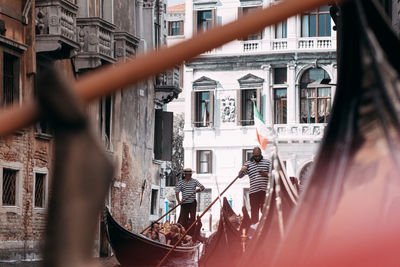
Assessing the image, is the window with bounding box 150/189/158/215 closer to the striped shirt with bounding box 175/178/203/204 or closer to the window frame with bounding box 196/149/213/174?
the window frame with bounding box 196/149/213/174

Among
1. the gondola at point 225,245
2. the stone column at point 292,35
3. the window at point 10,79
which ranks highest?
the stone column at point 292,35

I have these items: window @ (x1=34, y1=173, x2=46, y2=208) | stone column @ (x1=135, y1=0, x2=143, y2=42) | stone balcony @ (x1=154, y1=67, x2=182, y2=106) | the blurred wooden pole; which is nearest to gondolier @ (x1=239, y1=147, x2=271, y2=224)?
window @ (x1=34, y1=173, x2=46, y2=208)

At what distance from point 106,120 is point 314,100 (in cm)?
992

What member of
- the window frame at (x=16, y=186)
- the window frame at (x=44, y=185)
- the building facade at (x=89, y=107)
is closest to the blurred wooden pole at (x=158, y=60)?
the building facade at (x=89, y=107)

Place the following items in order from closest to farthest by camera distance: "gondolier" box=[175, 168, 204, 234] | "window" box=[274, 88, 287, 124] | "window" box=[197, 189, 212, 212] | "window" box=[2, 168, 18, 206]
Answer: "gondolier" box=[175, 168, 204, 234] → "window" box=[2, 168, 18, 206] → "window" box=[197, 189, 212, 212] → "window" box=[274, 88, 287, 124]

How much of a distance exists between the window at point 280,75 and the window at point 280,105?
0.72 feet

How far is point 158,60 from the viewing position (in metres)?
1.86

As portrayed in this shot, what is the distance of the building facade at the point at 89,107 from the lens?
1192 centimetres

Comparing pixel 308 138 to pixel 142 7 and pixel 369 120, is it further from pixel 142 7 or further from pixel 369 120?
pixel 369 120

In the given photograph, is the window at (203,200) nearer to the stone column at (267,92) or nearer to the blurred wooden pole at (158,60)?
the stone column at (267,92)

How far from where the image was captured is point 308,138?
81.7 feet

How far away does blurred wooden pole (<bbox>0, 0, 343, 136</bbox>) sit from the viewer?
173cm

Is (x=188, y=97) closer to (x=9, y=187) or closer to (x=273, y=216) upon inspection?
(x=9, y=187)

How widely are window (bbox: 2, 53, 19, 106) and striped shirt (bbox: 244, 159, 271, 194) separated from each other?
379cm
